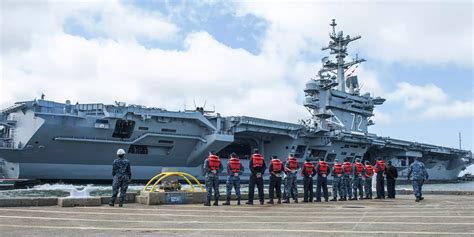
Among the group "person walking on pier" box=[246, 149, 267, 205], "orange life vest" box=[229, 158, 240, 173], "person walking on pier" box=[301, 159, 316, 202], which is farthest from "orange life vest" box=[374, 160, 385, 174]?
"orange life vest" box=[229, 158, 240, 173]

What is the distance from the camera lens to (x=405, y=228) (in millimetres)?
5477

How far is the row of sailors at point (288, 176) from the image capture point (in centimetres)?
999

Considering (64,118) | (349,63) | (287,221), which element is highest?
(349,63)

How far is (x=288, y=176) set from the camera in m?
11.3

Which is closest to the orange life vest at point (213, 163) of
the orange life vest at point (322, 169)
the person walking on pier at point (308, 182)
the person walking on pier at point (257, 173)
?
the person walking on pier at point (257, 173)

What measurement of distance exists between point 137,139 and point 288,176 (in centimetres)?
1837

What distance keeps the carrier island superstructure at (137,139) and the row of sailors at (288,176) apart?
17.0 meters

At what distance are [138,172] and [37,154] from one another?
6.48m

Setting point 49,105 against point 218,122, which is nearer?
point 49,105

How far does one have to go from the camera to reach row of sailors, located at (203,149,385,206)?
999 cm

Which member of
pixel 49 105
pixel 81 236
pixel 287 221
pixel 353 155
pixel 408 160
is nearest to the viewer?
pixel 81 236

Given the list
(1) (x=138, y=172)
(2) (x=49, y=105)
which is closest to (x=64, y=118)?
(2) (x=49, y=105)

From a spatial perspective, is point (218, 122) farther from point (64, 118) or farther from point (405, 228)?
point (405, 228)

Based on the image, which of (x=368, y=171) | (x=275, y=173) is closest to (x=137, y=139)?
(x=368, y=171)
